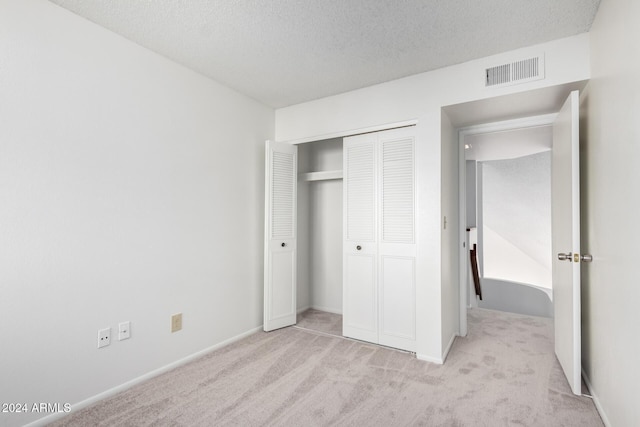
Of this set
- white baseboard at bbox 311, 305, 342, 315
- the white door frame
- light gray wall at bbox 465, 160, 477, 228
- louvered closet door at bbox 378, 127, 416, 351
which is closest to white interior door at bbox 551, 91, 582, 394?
the white door frame

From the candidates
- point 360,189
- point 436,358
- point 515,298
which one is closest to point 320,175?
point 360,189

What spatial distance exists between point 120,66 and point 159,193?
2.95 ft

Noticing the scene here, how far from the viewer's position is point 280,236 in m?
3.41

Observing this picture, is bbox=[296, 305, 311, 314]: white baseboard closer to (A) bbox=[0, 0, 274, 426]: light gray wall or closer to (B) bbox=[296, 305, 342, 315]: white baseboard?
(B) bbox=[296, 305, 342, 315]: white baseboard

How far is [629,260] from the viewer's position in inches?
57.5

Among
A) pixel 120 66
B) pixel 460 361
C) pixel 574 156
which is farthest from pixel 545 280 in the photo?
pixel 120 66

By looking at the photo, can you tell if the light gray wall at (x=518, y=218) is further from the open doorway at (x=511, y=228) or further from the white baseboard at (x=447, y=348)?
the white baseboard at (x=447, y=348)

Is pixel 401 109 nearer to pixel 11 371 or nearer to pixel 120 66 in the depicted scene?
pixel 120 66

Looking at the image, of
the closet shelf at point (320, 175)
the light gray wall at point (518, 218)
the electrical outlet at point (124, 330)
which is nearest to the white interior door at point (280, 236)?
the closet shelf at point (320, 175)

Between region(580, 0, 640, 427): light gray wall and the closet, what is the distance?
119 centimetres

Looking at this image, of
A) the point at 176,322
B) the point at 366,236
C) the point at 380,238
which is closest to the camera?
the point at 176,322

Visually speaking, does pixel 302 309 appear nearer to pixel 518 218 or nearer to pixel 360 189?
pixel 360 189

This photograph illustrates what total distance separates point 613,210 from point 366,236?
179 cm

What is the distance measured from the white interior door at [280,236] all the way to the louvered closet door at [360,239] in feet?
2.12
